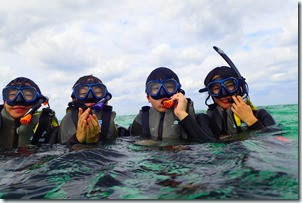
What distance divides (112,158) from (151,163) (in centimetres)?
64

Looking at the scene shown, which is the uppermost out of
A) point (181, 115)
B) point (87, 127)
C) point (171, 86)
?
point (171, 86)

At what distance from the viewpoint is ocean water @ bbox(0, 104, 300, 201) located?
2.14 meters

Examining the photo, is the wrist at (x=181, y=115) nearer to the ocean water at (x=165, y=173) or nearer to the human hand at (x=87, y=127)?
the ocean water at (x=165, y=173)

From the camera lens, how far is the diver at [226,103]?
15.9ft

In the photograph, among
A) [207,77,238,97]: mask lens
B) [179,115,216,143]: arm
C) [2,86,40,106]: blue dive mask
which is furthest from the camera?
[2,86,40,106]: blue dive mask

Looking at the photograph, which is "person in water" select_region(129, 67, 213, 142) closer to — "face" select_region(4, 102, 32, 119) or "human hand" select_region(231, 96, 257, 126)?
"human hand" select_region(231, 96, 257, 126)

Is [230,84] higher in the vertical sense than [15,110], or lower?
higher

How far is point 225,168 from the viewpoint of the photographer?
268 cm

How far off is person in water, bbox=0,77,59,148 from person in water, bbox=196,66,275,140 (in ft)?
9.69

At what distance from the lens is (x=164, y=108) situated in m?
5.21

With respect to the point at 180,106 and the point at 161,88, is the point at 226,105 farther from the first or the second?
the point at 161,88

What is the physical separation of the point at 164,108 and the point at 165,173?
2.54 meters

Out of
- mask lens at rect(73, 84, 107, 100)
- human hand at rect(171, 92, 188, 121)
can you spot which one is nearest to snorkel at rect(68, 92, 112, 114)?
mask lens at rect(73, 84, 107, 100)

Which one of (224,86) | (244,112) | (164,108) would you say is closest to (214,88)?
(224,86)
